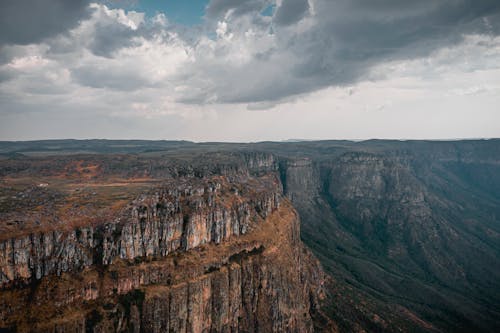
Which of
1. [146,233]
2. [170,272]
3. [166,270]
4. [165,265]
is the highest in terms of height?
[146,233]

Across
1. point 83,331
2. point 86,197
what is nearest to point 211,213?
point 86,197

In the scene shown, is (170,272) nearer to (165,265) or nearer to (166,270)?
(166,270)

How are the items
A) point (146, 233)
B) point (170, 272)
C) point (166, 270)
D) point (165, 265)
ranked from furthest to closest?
point (146, 233), point (165, 265), point (170, 272), point (166, 270)

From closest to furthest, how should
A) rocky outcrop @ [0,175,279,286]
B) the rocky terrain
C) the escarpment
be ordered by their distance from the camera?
1. the escarpment
2. the rocky terrain
3. rocky outcrop @ [0,175,279,286]

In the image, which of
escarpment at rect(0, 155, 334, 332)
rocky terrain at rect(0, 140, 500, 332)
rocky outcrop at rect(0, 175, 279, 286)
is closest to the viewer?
escarpment at rect(0, 155, 334, 332)

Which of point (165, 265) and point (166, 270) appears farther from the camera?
point (165, 265)

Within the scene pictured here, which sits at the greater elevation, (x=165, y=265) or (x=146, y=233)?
(x=146, y=233)

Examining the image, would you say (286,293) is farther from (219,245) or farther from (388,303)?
(388,303)

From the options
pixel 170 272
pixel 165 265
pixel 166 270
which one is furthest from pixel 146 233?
pixel 170 272

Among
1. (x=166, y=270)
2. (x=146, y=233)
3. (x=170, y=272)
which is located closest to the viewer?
(x=166, y=270)
